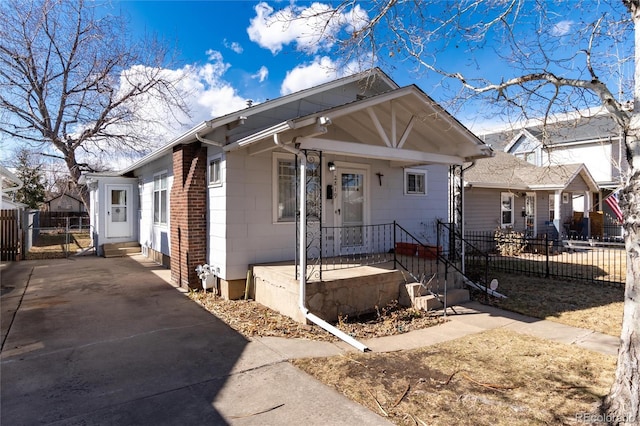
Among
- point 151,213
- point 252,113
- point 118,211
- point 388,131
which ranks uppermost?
point 252,113

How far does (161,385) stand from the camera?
3.88m

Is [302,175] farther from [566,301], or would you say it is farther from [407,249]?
[566,301]

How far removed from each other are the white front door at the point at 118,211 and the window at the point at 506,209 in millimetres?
15528

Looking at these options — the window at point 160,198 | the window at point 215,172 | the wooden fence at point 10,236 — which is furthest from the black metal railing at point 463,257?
the wooden fence at point 10,236

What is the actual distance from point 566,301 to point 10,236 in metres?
16.0

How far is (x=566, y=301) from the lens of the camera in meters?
7.75

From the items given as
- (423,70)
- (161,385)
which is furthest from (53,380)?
(423,70)

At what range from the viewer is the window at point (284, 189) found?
25.8 ft

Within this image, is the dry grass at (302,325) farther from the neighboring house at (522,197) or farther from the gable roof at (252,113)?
the neighboring house at (522,197)

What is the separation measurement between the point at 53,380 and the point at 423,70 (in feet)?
20.0

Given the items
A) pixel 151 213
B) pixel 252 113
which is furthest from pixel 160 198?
pixel 252 113

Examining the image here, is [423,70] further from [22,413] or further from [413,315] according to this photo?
[22,413]

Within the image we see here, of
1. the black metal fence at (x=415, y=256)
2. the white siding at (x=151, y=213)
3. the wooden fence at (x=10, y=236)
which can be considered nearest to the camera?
the black metal fence at (x=415, y=256)

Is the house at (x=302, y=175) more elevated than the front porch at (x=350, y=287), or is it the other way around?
the house at (x=302, y=175)
